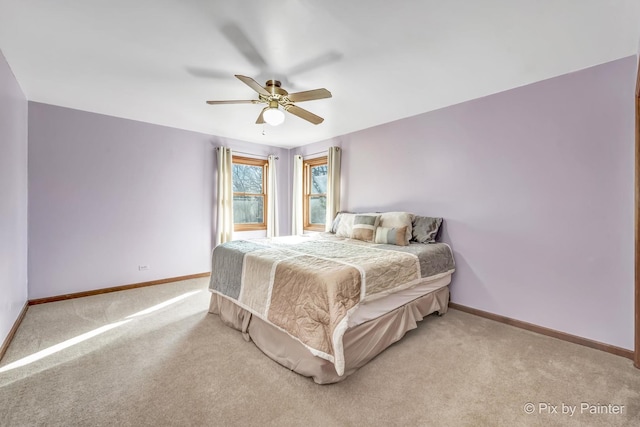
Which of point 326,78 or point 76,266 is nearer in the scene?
point 326,78

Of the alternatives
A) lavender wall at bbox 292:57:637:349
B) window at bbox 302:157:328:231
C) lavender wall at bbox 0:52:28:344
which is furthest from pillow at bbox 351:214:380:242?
lavender wall at bbox 0:52:28:344

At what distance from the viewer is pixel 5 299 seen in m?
2.24

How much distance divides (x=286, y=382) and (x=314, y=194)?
3.82 m

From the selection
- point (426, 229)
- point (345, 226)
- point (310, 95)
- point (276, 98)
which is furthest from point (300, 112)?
point (426, 229)

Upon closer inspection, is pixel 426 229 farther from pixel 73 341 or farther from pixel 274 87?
pixel 73 341

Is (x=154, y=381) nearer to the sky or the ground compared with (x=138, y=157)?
nearer to the ground

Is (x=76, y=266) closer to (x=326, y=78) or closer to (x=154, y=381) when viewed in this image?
(x=154, y=381)

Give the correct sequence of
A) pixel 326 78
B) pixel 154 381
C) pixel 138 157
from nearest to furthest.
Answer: pixel 154 381 → pixel 326 78 → pixel 138 157

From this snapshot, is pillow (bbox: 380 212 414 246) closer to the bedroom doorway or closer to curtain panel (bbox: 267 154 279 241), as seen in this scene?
the bedroom doorway

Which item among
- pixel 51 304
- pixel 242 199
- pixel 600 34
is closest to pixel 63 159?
pixel 51 304

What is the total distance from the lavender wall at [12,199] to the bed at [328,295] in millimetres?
1652

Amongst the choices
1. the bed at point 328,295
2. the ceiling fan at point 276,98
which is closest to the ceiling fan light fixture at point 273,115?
the ceiling fan at point 276,98

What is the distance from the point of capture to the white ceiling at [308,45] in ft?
5.54

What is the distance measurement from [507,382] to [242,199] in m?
4.53
